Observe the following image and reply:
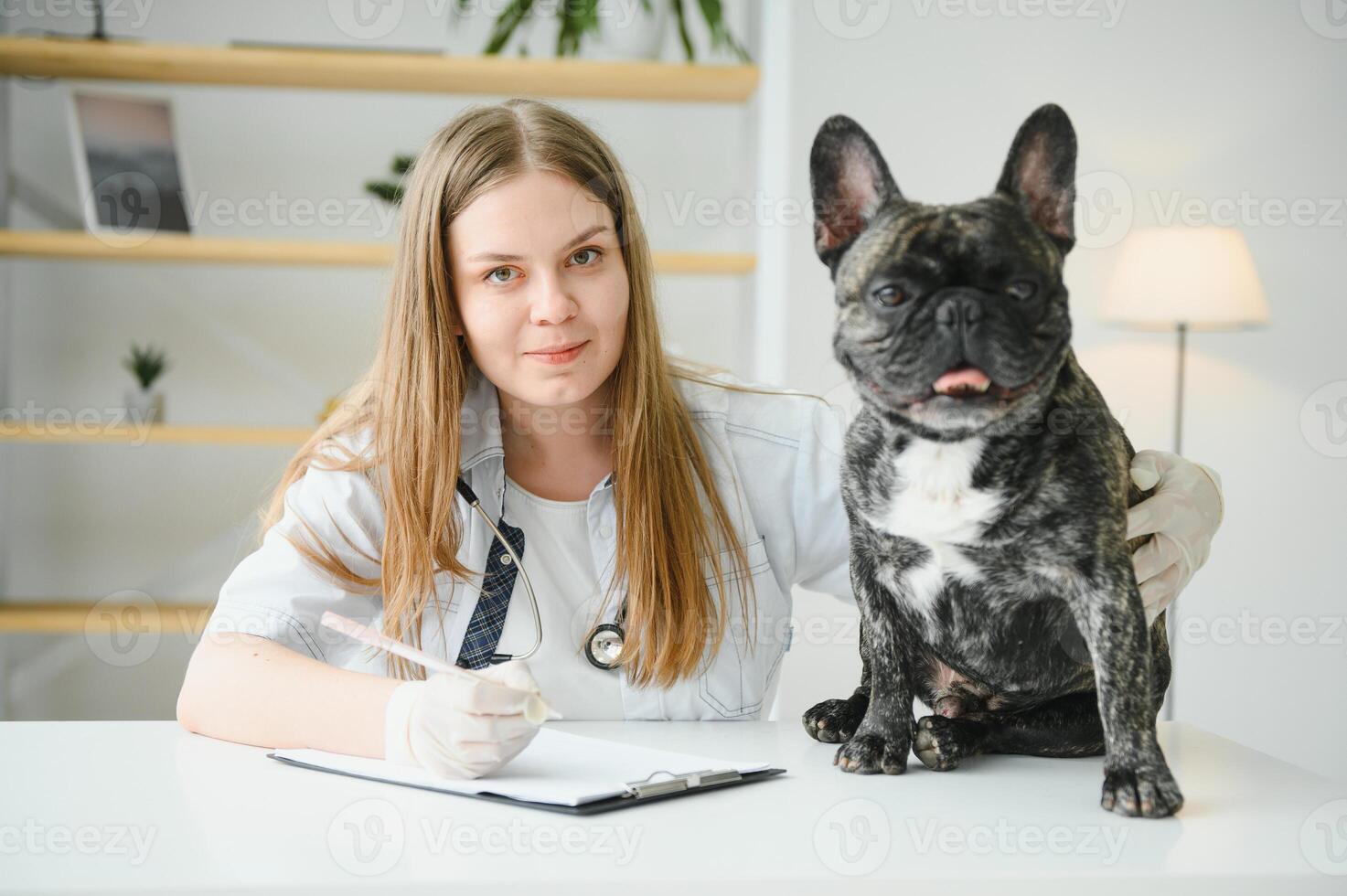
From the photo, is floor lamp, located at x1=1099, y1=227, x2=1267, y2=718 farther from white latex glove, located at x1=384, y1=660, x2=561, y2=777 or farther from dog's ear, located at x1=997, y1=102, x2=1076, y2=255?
white latex glove, located at x1=384, y1=660, x2=561, y2=777

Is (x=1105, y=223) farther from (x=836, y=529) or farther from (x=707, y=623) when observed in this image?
(x=707, y=623)

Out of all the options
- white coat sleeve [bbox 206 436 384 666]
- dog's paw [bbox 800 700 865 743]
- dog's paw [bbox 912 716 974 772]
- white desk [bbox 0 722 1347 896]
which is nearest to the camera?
white desk [bbox 0 722 1347 896]

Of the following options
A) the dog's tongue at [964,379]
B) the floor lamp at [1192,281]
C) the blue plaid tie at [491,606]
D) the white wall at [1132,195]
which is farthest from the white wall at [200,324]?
the dog's tongue at [964,379]

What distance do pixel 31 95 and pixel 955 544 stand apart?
2.97m

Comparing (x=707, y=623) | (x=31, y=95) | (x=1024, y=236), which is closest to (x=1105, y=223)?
(x=707, y=623)

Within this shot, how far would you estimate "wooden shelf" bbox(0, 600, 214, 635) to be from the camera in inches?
105

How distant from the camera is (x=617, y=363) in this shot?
4.50 ft

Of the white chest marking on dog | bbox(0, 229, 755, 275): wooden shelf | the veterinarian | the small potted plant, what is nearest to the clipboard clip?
the white chest marking on dog

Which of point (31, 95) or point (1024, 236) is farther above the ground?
point (31, 95)

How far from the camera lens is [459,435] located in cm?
129

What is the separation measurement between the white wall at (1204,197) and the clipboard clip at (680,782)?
1808 mm

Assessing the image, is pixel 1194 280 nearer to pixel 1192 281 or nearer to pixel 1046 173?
pixel 1192 281

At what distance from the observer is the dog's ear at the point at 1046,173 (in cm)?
80

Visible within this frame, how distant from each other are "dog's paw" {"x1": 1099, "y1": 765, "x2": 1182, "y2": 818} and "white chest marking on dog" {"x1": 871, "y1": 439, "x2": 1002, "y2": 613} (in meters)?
0.17
